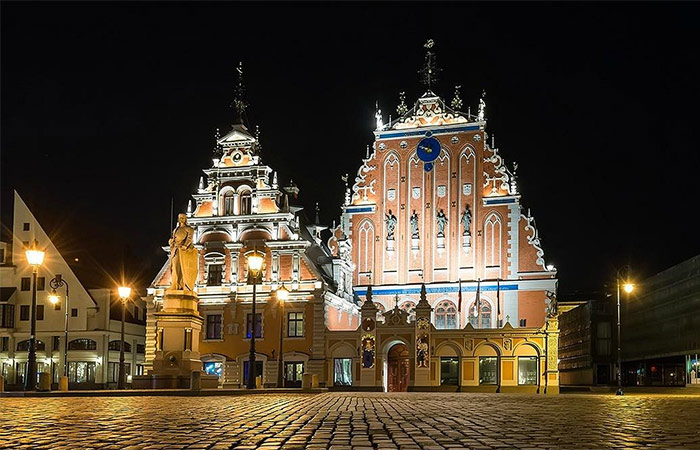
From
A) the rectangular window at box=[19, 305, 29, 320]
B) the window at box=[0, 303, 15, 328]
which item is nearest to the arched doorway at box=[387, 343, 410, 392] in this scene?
the rectangular window at box=[19, 305, 29, 320]

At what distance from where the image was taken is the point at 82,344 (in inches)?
2351

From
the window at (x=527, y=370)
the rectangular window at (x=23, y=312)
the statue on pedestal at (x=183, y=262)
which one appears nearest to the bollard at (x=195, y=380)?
the statue on pedestal at (x=183, y=262)

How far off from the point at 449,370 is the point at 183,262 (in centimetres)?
2458

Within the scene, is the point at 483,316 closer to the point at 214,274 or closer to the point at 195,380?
the point at 214,274

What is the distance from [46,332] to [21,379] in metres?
3.37

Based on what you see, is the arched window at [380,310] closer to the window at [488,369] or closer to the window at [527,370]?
the window at [488,369]

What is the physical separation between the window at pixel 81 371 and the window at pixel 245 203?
14.6 m

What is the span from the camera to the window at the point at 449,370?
52406 mm

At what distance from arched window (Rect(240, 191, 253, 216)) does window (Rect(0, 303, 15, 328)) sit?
17.3m

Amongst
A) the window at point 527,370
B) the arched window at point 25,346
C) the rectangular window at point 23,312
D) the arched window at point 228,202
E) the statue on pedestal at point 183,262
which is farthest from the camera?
the rectangular window at point 23,312

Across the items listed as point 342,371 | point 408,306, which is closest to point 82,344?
point 342,371

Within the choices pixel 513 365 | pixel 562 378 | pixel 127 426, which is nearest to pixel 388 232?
pixel 513 365

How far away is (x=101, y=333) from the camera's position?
59250mm

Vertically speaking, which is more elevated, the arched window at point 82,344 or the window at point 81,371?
the arched window at point 82,344
